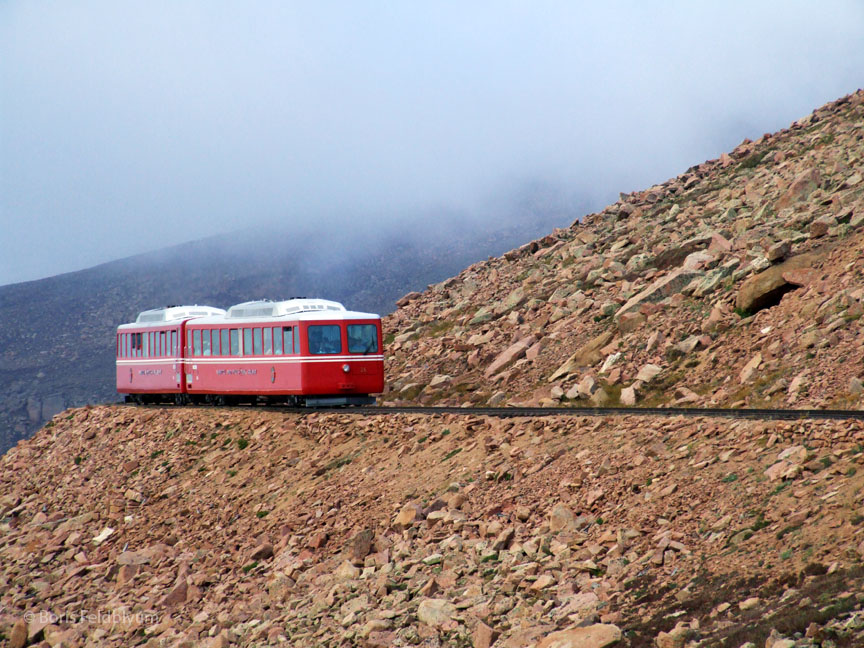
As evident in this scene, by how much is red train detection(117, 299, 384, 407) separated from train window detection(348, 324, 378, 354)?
31 mm

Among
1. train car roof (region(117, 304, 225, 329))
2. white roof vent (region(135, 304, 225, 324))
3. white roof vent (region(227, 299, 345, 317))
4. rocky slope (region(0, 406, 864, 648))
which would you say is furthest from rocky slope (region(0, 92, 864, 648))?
white roof vent (region(135, 304, 225, 324))

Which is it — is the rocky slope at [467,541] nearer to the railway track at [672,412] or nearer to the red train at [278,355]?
the railway track at [672,412]

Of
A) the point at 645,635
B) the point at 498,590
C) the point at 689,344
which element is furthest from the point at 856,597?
the point at 689,344

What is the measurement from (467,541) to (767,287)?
53.9ft

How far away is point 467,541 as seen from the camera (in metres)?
16.8

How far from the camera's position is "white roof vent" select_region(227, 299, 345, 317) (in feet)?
101

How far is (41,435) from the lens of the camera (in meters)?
43.0

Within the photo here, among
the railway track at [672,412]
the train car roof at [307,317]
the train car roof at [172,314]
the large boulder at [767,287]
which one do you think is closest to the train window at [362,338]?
the train car roof at [307,317]

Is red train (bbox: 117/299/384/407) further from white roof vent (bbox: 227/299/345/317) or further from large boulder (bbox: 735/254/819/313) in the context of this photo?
large boulder (bbox: 735/254/819/313)

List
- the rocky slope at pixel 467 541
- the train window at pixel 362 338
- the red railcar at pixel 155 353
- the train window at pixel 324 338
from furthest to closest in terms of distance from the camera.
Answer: the red railcar at pixel 155 353, the train window at pixel 362 338, the train window at pixel 324 338, the rocky slope at pixel 467 541

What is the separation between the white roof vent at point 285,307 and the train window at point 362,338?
4.37ft

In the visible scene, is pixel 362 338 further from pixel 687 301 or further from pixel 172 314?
pixel 172 314

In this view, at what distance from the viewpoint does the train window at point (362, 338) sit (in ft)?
98.3

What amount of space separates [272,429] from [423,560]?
1264 cm
